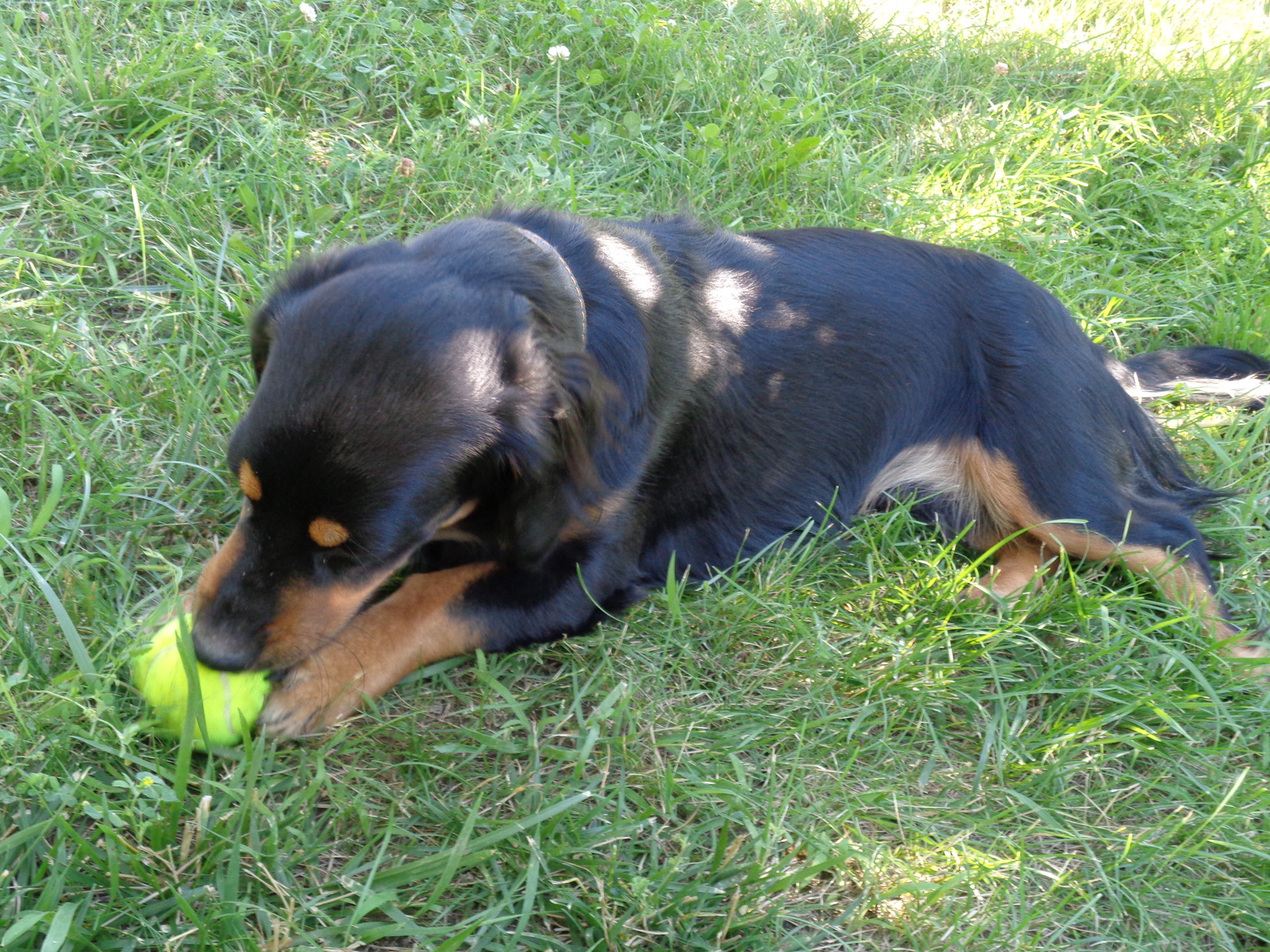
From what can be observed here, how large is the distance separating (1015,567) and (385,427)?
77.5 inches

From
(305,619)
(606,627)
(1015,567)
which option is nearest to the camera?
(305,619)

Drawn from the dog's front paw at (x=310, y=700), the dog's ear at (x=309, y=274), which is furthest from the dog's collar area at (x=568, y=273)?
the dog's front paw at (x=310, y=700)

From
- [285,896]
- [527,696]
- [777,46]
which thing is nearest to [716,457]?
[527,696]

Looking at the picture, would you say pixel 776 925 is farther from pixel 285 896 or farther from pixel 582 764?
pixel 285 896

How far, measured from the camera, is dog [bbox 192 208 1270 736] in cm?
200

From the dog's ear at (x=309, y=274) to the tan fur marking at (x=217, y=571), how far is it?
0.41m

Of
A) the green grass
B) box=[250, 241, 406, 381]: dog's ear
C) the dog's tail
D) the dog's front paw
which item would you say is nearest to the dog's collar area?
box=[250, 241, 406, 381]: dog's ear

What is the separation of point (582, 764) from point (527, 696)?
0.32m

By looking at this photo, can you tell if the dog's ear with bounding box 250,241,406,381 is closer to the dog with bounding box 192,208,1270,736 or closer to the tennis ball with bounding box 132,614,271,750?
the dog with bounding box 192,208,1270,736

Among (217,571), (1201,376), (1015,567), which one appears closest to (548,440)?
(217,571)

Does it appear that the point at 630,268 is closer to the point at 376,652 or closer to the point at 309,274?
the point at 309,274

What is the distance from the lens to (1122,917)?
219cm

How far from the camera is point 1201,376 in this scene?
136 inches

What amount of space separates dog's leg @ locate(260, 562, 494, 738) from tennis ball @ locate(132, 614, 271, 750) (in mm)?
80
